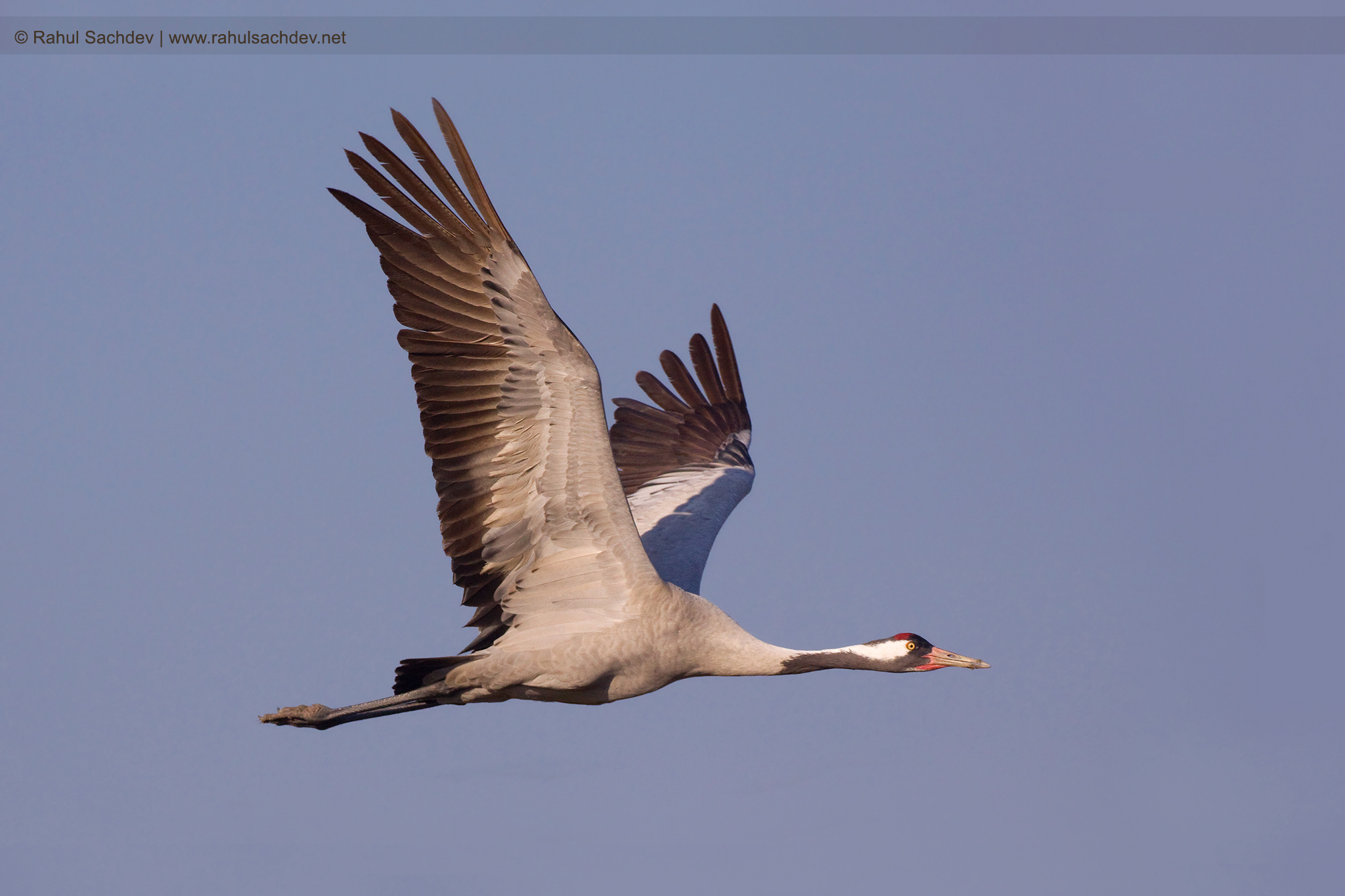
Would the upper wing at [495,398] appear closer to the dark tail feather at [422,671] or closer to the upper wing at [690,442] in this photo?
the dark tail feather at [422,671]

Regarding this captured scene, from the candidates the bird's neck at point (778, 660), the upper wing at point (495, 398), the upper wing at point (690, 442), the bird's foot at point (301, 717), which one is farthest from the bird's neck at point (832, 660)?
the bird's foot at point (301, 717)

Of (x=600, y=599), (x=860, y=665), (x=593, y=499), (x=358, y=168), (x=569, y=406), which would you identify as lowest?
(x=860, y=665)

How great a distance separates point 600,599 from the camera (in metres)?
10.5

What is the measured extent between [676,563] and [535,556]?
2.35m

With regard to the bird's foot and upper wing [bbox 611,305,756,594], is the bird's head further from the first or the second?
the bird's foot

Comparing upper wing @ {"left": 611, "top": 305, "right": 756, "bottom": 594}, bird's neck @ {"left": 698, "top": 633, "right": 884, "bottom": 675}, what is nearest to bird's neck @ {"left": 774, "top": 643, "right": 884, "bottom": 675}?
bird's neck @ {"left": 698, "top": 633, "right": 884, "bottom": 675}

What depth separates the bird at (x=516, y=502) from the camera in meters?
9.65

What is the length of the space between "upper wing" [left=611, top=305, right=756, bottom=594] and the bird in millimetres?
2749

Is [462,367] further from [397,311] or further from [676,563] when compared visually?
[676,563]

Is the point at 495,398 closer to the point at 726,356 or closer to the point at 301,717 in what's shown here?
the point at 301,717

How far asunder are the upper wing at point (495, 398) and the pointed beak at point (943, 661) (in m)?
2.41

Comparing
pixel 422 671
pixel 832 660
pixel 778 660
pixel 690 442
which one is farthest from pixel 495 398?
pixel 690 442

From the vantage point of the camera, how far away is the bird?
9.65 m

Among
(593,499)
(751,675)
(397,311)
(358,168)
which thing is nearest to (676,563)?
(751,675)
